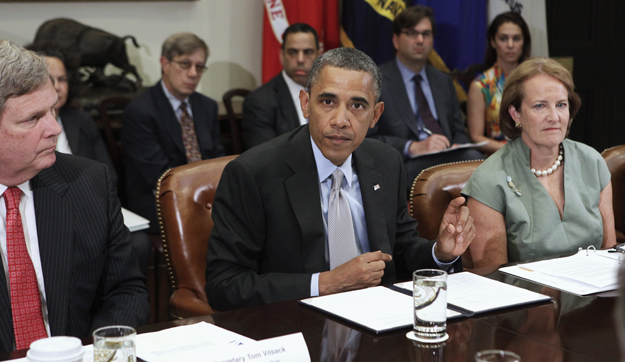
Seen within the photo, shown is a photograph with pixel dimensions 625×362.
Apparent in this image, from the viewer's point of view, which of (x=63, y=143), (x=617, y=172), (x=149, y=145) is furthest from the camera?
(x=149, y=145)

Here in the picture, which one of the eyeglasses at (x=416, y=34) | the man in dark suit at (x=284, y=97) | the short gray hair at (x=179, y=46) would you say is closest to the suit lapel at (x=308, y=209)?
the man in dark suit at (x=284, y=97)

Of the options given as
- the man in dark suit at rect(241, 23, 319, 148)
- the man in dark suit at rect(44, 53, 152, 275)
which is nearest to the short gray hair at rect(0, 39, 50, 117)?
the man in dark suit at rect(44, 53, 152, 275)

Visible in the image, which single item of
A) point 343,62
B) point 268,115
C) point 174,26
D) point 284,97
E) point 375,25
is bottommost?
point 268,115

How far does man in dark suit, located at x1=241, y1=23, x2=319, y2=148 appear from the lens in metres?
4.34

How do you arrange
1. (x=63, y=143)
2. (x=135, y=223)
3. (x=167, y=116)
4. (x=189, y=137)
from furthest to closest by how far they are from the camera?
1. (x=189, y=137)
2. (x=167, y=116)
3. (x=63, y=143)
4. (x=135, y=223)

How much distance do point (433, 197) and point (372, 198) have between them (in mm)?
448

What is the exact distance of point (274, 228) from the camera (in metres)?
2.00

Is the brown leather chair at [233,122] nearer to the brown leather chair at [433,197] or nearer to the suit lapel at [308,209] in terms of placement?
the brown leather chair at [433,197]

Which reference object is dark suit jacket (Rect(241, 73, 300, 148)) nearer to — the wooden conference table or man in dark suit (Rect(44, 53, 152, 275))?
man in dark suit (Rect(44, 53, 152, 275))

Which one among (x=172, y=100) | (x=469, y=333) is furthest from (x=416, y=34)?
(x=469, y=333)

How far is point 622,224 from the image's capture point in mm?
3141

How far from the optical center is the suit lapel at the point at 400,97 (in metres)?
4.31

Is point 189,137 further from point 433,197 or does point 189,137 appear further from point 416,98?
point 433,197

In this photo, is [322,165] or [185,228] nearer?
[322,165]
